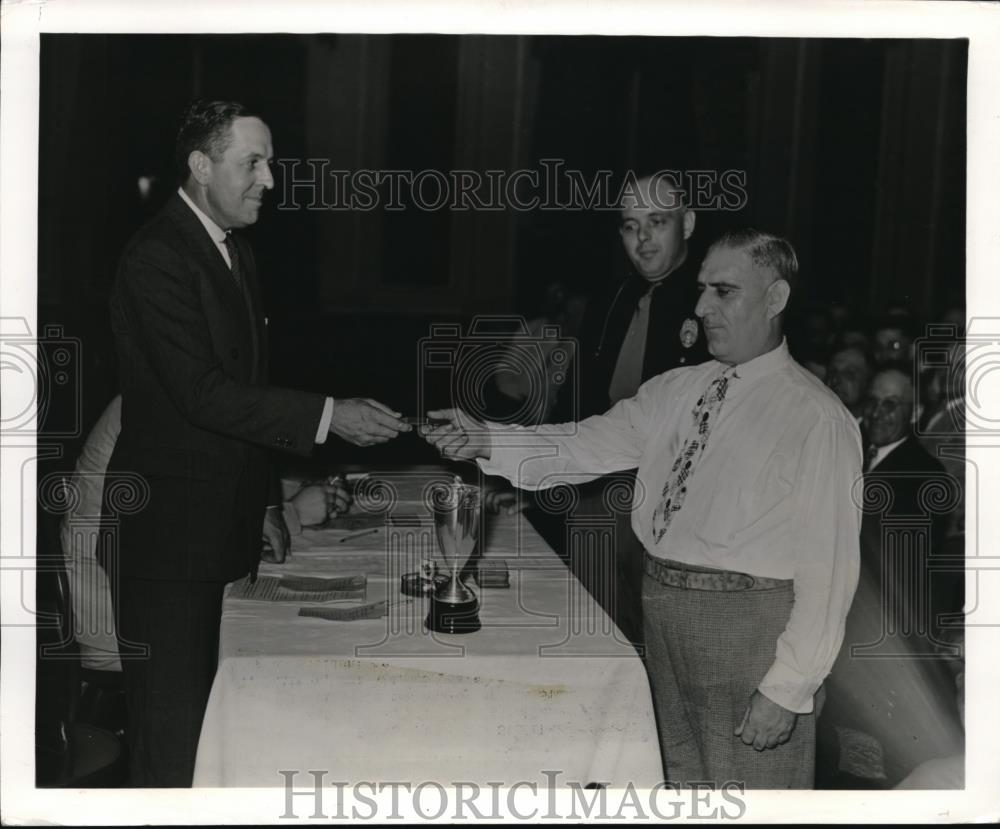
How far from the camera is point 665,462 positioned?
254cm

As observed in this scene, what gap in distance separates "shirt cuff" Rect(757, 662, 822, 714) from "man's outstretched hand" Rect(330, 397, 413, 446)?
3.41 ft

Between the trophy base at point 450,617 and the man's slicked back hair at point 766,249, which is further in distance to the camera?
the man's slicked back hair at point 766,249

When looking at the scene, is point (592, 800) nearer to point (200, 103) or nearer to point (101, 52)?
point (200, 103)

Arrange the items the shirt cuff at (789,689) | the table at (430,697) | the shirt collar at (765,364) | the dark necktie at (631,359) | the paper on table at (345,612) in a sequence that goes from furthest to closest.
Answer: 1. the dark necktie at (631,359)
2. the shirt collar at (765,364)
3. the shirt cuff at (789,689)
4. the paper on table at (345,612)
5. the table at (430,697)

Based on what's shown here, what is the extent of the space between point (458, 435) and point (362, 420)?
9.5 inches

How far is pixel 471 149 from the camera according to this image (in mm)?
2633

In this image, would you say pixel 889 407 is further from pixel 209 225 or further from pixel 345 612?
pixel 209 225

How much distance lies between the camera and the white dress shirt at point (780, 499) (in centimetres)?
231

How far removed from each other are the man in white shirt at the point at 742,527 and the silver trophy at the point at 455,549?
0.63m

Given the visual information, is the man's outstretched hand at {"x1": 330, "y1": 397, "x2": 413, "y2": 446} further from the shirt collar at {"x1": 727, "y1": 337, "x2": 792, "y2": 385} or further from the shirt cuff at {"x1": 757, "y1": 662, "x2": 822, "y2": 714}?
the shirt cuff at {"x1": 757, "y1": 662, "x2": 822, "y2": 714}

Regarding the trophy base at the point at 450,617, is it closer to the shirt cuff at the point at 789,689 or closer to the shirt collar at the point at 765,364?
the shirt cuff at the point at 789,689

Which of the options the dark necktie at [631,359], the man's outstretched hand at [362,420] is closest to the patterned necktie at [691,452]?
the dark necktie at [631,359]

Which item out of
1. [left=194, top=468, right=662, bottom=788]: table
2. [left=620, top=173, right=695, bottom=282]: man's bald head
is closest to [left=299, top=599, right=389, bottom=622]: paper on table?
[left=194, top=468, right=662, bottom=788]: table

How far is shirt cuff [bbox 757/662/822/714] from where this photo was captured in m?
2.29
